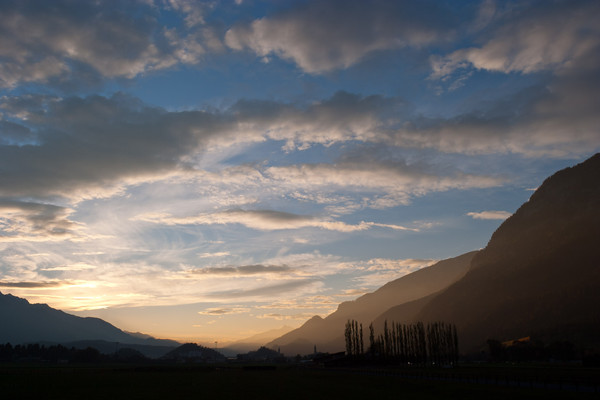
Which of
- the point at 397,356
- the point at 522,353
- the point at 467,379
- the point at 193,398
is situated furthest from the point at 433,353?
the point at 193,398

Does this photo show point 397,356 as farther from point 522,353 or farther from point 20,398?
point 20,398

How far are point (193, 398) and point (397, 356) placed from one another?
495 ft

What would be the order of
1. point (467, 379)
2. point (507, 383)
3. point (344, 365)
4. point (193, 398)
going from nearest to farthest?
point (193, 398), point (507, 383), point (467, 379), point (344, 365)

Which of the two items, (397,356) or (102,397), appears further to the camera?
(397,356)

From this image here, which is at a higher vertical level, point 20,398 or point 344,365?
point 20,398

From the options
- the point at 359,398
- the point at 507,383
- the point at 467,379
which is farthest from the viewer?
the point at 467,379

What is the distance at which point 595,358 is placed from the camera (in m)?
118

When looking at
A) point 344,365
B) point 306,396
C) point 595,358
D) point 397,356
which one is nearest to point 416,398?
point 306,396

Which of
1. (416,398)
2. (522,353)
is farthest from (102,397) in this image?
(522,353)

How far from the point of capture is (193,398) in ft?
169

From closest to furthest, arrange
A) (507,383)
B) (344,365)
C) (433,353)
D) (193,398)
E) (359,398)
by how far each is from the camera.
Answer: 1. (359,398)
2. (193,398)
3. (507,383)
4. (344,365)
5. (433,353)

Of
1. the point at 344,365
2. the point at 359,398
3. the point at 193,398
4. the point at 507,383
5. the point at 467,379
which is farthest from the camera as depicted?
the point at 344,365

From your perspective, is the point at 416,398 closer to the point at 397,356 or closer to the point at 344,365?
the point at 344,365

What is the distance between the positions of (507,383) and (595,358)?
76383 mm
